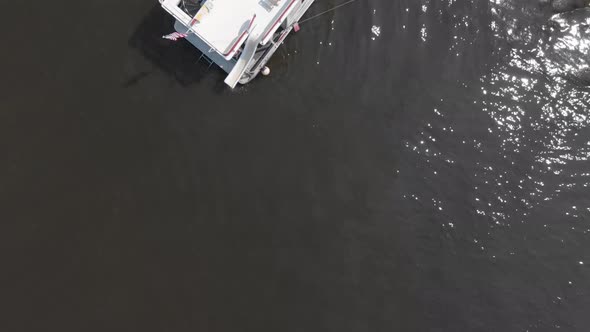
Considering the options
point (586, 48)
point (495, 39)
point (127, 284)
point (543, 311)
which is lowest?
point (127, 284)

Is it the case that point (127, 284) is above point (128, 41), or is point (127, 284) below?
below

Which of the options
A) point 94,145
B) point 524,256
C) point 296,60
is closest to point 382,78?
point 296,60

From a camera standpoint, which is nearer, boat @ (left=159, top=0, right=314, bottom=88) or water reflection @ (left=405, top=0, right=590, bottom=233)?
boat @ (left=159, top=0, right=314, bottom=88)

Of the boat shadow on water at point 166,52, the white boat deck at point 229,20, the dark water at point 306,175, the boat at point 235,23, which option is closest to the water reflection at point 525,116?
the dark water at point 306,175

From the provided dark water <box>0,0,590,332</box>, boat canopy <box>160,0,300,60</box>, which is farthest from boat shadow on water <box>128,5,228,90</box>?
boat canopy <box>160,0,300,60</box>

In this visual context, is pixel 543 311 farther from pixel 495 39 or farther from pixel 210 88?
pixel 210 88

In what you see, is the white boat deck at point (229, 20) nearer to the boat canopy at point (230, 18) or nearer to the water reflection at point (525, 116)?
the boat canopy at point (230, 18)

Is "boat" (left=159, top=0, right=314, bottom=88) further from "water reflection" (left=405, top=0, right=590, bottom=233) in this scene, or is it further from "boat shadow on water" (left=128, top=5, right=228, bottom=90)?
"water reflection" (left=405, top=0, right=590, bottom=233)
